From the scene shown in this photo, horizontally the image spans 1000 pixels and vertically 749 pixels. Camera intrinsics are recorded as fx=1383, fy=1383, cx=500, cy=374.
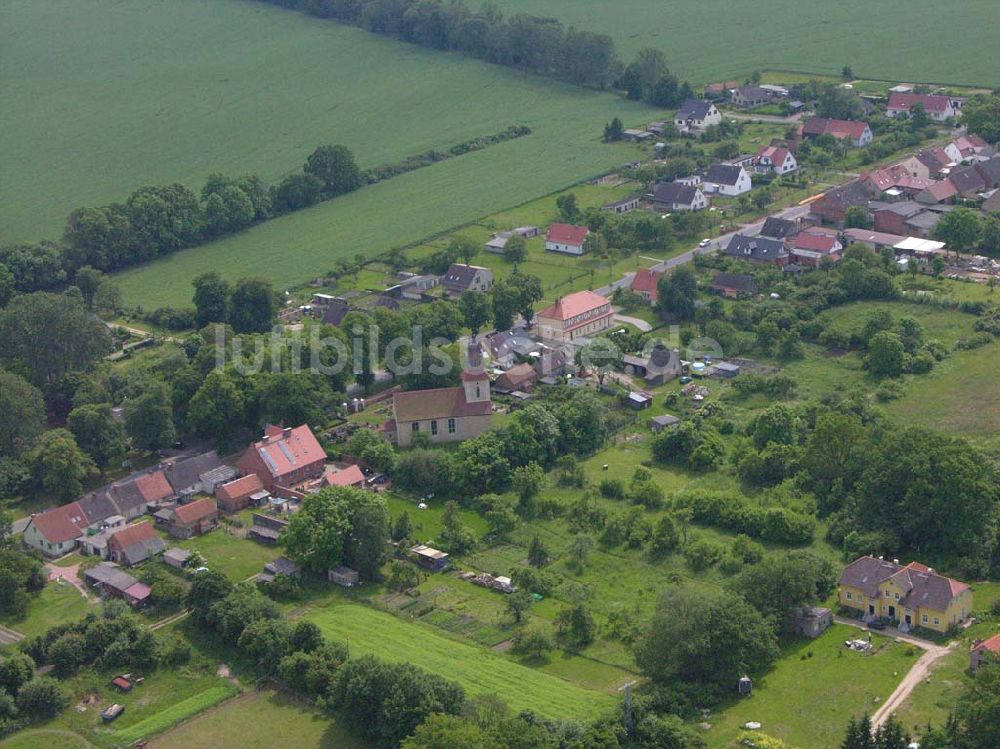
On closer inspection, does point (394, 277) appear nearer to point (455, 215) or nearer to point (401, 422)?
point (455, 215)

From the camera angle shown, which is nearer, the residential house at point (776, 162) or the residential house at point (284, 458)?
the residential house at point (284, 458)

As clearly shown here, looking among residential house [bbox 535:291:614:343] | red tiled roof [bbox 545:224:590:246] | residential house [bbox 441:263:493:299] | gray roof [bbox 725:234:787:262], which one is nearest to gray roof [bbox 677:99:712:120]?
red tiled roof [bbox 545:224:590:246]

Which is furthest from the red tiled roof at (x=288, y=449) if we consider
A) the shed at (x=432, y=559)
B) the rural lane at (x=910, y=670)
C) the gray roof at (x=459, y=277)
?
the rural lane at (x=910, y=670)

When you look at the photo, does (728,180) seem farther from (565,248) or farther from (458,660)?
(458,660)

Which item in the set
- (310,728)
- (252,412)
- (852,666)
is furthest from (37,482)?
(852,666)

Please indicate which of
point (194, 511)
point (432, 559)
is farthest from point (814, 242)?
point (194, 511)

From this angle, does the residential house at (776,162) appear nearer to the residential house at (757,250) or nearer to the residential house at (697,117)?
the residential house at (697,117)

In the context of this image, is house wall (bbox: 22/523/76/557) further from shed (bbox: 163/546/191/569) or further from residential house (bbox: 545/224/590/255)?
residential house (bbox: 545/224/590/255)
